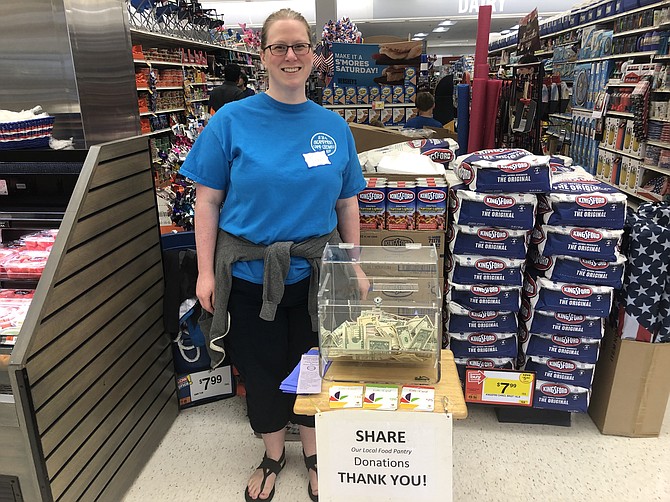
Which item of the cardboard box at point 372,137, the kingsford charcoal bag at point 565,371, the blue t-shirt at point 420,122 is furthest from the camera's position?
the blue t-shirt at point 420,122

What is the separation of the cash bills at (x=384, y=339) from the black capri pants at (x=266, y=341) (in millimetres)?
548

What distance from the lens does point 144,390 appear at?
243 cm

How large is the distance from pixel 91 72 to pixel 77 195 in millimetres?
598

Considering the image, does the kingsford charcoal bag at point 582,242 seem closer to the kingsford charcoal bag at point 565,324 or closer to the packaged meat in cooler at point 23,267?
the kingsford charcoal bag at point 565,324

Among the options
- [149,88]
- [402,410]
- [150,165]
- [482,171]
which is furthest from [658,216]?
[149,88]

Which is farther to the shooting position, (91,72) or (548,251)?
(548,251)

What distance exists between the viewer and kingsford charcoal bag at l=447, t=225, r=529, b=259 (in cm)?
247

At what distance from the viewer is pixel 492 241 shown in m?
2.48

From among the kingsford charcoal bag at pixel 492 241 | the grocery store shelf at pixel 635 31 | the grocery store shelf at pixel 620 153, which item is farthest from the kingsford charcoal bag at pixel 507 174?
the grocery store shelf at pixel 635 31

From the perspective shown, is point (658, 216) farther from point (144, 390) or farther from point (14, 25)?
point (14, 25)

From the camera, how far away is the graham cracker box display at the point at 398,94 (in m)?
5.64

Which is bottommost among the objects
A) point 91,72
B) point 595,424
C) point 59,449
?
point 595,424

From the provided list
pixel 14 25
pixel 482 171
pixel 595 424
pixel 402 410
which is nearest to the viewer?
pixel 402 410

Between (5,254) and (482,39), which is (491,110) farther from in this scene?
(5,254)
